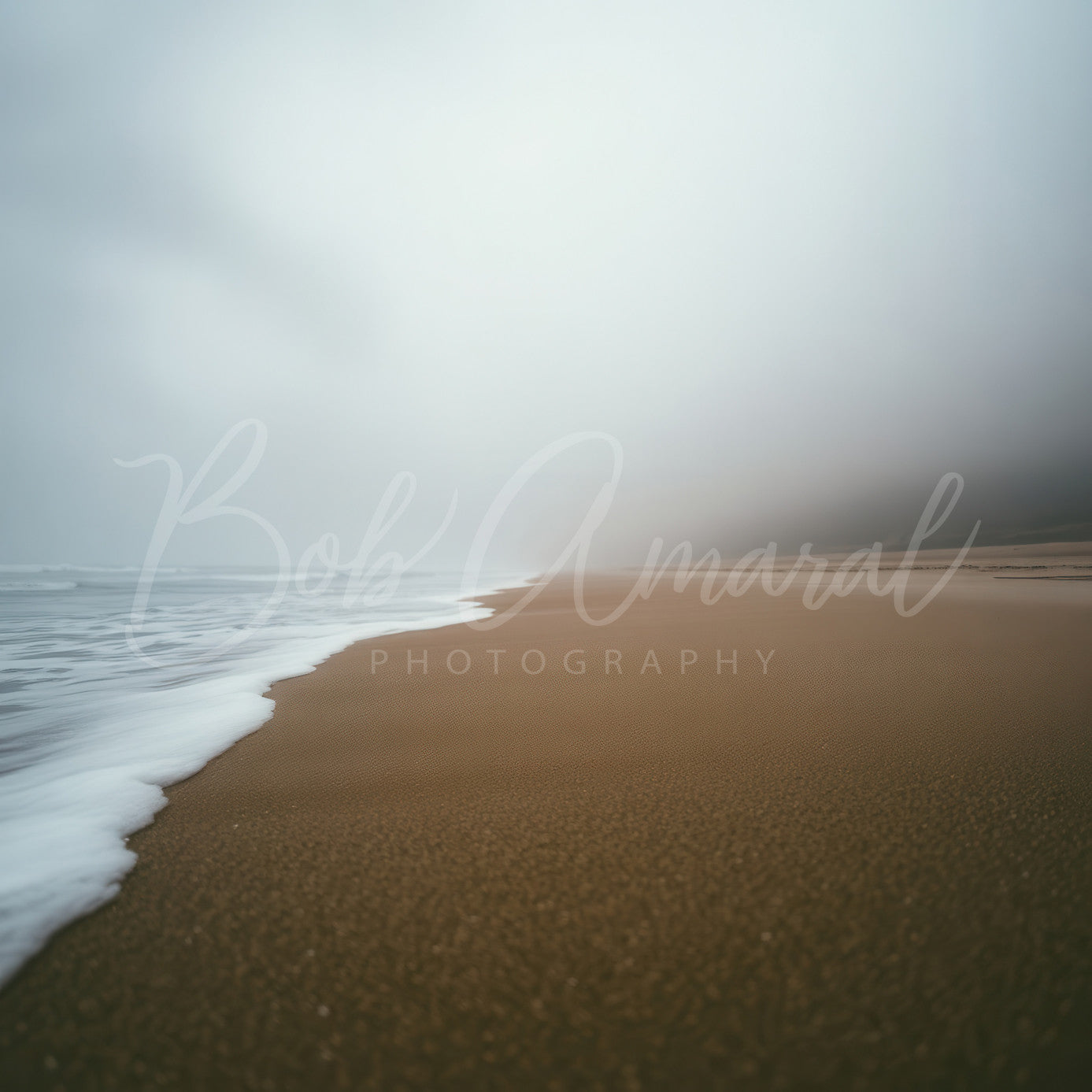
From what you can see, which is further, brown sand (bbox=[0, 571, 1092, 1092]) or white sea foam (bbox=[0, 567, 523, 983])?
white sea foam (bbox=[0, 567, 523, 983])

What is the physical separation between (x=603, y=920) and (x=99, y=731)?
3524 millimetres

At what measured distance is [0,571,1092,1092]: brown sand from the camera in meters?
0.90

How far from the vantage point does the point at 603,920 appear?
123 centimetres

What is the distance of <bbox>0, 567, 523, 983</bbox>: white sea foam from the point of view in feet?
5.10

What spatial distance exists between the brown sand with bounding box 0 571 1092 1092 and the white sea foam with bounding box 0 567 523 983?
0.53 ft

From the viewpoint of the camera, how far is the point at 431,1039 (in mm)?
931

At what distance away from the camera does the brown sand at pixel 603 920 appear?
0.90m

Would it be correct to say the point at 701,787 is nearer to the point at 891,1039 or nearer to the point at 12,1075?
the point at 891,1039

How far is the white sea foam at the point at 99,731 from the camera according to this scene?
1556 millimetres

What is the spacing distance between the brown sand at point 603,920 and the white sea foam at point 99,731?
16 centimetres

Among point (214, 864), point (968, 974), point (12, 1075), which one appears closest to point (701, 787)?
point (968, 974)

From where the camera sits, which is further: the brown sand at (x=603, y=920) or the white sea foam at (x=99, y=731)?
the white sea foam at (x=99, y=731)

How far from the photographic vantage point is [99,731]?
321 centimetres

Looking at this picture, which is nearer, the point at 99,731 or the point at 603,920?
the point at 603,920
